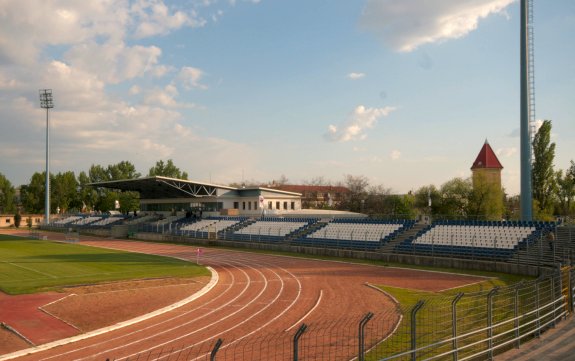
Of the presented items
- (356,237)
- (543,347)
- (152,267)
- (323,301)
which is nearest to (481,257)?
(356,237)

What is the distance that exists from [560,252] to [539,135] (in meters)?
33.0

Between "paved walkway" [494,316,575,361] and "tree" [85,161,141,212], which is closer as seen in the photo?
"paved walkway" [494,316,575,361]

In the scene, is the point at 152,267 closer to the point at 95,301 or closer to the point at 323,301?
the point at 95,301

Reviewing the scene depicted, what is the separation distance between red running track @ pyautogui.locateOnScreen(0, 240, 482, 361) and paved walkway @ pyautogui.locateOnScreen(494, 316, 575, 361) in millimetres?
4954

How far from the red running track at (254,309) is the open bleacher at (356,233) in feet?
22.3

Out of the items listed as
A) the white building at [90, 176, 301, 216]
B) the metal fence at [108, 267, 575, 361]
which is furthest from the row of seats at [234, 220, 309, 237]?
the metal fence at [108, 267, 575, 361]

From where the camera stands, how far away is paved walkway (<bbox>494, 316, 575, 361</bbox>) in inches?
432

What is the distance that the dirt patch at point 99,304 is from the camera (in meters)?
15.8

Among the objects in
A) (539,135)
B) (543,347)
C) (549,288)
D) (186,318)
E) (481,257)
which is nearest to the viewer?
(543,347)

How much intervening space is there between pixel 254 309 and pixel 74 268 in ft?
56.0

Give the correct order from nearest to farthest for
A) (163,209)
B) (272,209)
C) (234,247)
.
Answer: (234,247), (272,209), (163,209)

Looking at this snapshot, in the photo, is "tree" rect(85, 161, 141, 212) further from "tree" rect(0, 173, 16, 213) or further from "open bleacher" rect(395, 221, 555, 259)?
"open bleacher" rect(395, 221, 555, 259)

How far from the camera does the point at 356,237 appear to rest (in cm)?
4059

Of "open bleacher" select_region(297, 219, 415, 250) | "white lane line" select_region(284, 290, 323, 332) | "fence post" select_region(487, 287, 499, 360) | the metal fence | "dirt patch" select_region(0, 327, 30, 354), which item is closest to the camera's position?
"fence post" select_region(487, 287, 499, 360)
